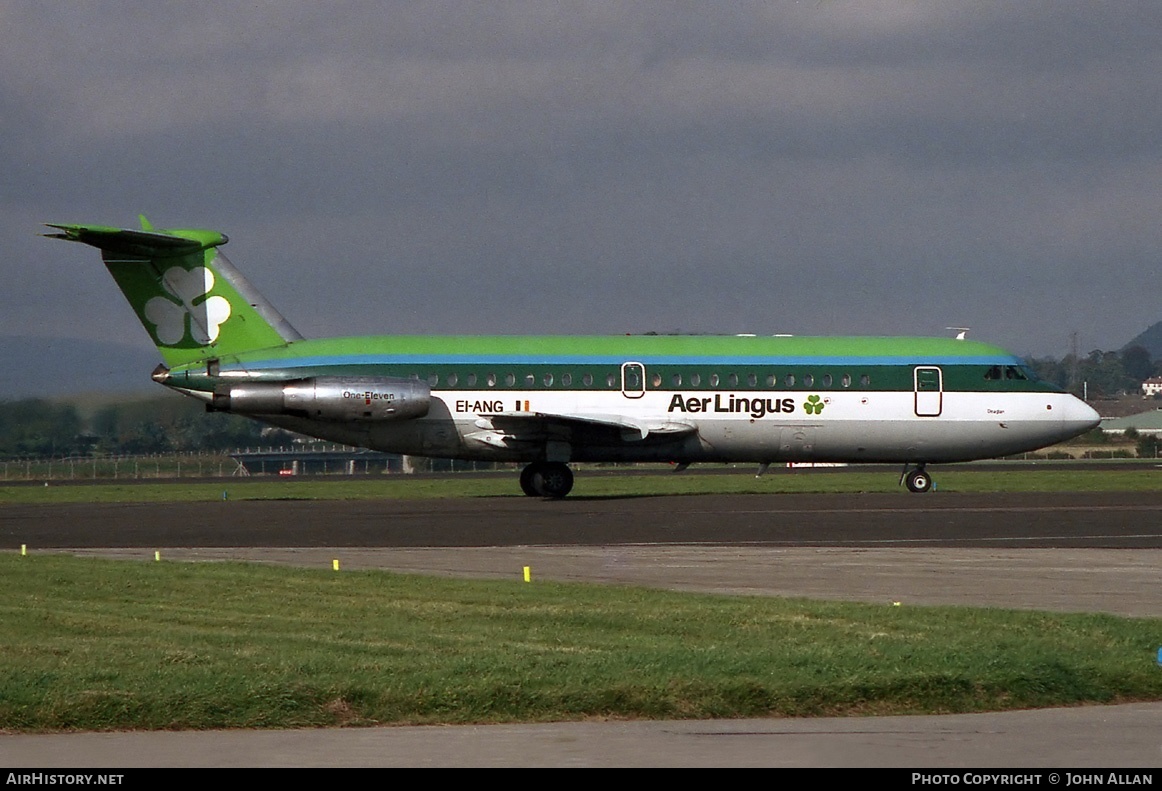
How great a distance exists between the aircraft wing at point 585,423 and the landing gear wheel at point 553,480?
129 cm

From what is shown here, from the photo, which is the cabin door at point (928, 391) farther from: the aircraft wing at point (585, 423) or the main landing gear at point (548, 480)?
the main landing gear at point (548, 480)

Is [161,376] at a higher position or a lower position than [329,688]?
A: higher

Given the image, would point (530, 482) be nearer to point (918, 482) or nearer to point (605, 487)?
point (605, 487)

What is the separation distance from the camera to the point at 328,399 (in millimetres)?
38375

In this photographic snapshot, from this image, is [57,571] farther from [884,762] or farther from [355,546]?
[884,762]

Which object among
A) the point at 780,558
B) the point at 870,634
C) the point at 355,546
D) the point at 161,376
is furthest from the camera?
the point at 161,376

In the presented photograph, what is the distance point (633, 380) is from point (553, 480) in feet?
10.8

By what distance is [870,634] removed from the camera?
14.1 meters

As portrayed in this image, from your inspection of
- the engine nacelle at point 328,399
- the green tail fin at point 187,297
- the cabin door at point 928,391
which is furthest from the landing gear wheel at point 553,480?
the cabin door at point 928,391

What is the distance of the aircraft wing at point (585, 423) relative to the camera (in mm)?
38750

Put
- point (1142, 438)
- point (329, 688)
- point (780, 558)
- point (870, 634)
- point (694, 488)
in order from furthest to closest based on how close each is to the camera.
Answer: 1. point (1142, 438)
2. point (694, 488)
3. point (780, 558)
4. point (870, 634)
5. point (329, 688)

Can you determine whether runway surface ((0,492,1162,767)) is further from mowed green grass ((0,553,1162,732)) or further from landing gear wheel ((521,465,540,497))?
landing gear wheel ((521,465,540,497))

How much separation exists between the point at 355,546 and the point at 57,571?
5.91 metres
